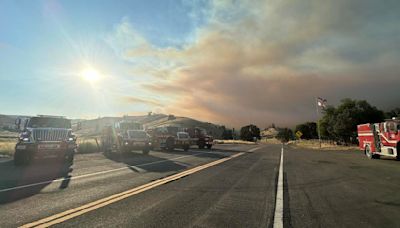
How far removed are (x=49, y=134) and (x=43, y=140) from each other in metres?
0.50

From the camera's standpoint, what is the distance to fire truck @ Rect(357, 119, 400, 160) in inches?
768

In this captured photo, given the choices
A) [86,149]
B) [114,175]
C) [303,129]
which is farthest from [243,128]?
[114,175]

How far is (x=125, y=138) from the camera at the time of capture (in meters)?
22.4

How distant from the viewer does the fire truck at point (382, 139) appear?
1950 cm

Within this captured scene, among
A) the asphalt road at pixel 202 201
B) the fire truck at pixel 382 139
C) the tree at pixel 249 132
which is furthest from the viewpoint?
the tree at pixel 249 132

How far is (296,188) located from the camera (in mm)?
8945

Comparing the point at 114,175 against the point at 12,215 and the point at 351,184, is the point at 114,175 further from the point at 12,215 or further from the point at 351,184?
the point at 351,184

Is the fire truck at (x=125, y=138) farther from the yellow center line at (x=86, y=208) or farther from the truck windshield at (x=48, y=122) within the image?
the yellow center line at (x=86, y=208)

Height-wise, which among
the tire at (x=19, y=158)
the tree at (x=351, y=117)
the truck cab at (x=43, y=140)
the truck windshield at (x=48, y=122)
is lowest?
the tire at (x=19, y=158)

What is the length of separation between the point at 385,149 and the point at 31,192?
21851mm

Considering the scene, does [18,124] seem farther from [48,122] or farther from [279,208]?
[279,208]

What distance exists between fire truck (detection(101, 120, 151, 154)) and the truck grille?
229 inches

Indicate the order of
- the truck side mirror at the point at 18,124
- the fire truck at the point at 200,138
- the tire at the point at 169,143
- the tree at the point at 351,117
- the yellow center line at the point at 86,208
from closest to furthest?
the yellow center line at the point at 86,208
the truck side mirror at the point at 18,124
the tire at the point at 169,143
the fire truck at the point at 200,138
the tree at the point at 351,117

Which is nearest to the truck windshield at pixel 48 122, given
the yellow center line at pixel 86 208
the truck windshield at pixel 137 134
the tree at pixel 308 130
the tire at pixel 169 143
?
the truck windshield at pixel 137 134
